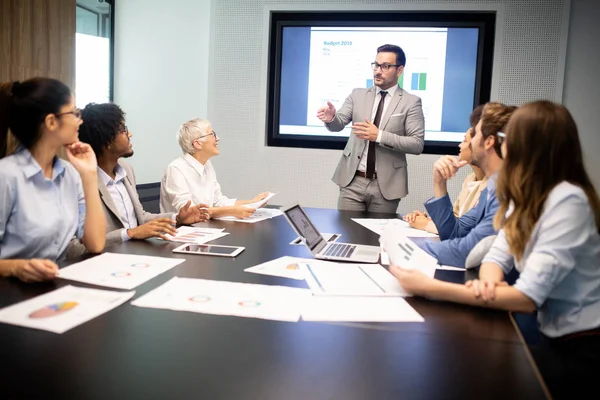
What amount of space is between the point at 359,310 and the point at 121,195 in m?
1.51

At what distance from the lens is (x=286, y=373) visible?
890 mm

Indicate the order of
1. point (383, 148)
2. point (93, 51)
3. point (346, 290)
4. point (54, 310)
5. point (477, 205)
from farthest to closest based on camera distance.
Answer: point (93, 51) < point (383, 148) < point (477, 205) < point (346, 290) < point (54, 310)

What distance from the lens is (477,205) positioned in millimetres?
2037

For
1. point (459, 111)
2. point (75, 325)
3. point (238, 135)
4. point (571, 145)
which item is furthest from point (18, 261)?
point (459, 111)

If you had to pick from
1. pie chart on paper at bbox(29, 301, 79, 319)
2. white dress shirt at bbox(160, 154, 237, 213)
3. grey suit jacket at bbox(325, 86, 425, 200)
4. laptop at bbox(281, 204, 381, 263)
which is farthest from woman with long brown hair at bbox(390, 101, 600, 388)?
grey suit jacket at bbox(325, 86, 425, 200)

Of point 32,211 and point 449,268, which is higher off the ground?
point 32,211

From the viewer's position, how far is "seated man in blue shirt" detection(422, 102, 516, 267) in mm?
1771

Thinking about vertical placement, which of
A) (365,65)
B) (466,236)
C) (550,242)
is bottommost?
(466,236)

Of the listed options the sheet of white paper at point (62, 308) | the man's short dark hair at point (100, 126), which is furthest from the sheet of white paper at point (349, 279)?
the man's short dark hair at point (100, 126)

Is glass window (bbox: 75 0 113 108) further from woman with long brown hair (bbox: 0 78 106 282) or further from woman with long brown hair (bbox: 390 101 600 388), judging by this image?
woman with long brown hair (bbox: 390 101 600 388)

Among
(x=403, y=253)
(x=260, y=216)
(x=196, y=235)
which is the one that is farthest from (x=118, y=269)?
(x=260, y=216)

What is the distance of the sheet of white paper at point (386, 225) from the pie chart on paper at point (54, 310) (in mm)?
1439

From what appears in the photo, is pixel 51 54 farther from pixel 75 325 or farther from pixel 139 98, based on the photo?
pixel 75 325

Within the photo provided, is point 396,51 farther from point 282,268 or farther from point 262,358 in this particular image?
point 262,358
